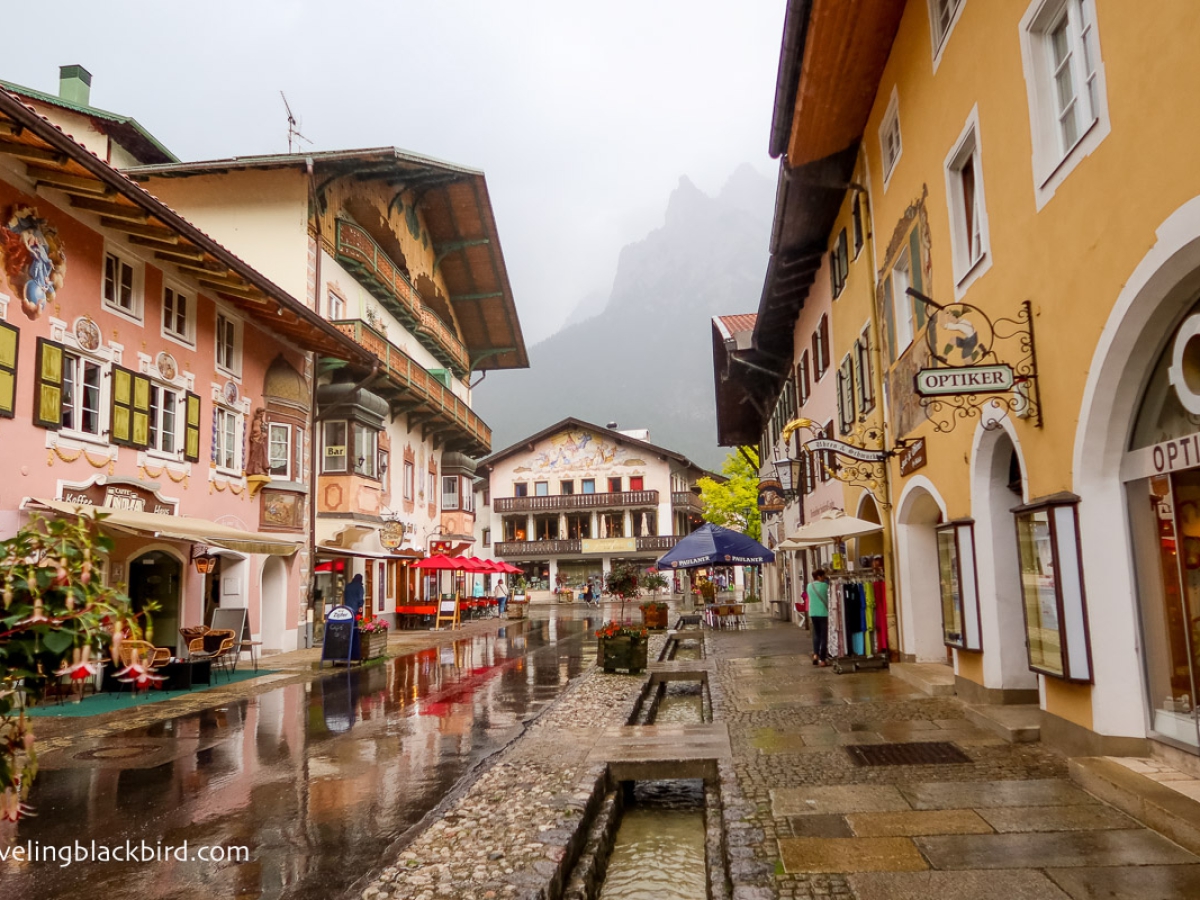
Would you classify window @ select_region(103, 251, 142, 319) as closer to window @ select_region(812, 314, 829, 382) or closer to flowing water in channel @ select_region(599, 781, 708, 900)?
flowing water in channel @ select_region(599, 781, 708, 900)

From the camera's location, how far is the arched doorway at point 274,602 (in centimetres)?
2072

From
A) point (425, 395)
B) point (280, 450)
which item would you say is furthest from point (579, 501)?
point (280, 450)

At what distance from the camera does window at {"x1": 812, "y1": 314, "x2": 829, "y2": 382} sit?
19500mm

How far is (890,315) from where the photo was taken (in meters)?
13.1

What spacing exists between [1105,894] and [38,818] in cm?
732

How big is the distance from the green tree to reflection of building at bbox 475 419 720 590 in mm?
10280

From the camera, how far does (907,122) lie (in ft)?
38.4

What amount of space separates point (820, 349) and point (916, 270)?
858cm

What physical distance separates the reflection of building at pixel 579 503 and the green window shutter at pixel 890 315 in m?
48.2

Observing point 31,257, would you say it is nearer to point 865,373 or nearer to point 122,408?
point 122,408

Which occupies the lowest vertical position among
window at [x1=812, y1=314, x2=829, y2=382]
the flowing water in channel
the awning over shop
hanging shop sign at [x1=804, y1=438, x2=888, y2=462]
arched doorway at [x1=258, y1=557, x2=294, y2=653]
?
the flowing water in channel

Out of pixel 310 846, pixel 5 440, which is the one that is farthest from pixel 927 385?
pixel 5 440

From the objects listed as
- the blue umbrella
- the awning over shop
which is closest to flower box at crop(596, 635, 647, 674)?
the blue umbrella

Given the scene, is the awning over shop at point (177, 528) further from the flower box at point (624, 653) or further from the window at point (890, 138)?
the window at point (890, 138)
